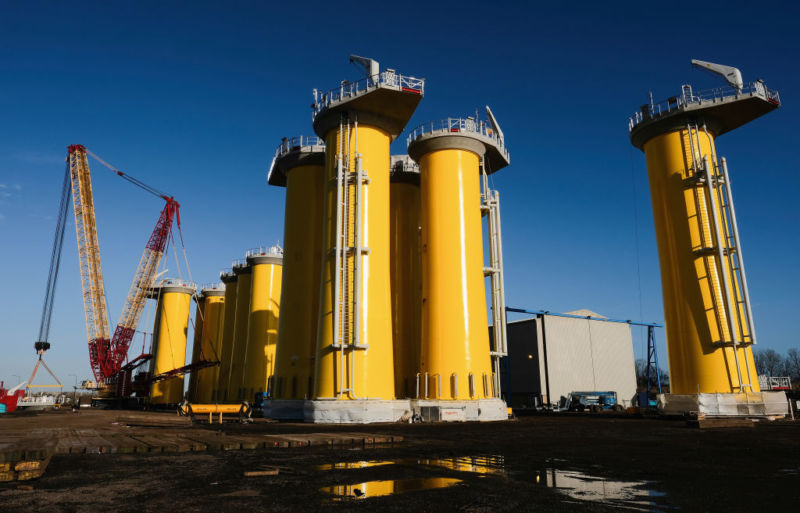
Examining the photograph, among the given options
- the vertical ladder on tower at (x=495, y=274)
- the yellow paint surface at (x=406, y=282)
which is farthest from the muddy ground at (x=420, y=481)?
the yellow paint surface at (x=406, y=282)

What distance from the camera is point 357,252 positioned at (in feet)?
104

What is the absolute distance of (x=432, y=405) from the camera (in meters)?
32.3

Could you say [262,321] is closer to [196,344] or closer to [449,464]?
[196,344]

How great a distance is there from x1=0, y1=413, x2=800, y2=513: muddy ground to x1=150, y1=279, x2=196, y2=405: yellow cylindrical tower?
65.9m

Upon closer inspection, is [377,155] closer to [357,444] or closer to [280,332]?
[280,332]

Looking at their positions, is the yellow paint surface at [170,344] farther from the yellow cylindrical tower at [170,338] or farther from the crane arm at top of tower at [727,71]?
the crane arm at top of tower at [727,71]

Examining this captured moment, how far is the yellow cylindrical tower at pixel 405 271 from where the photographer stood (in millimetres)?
39062

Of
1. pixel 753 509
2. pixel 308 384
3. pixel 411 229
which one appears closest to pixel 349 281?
pixel 308 384

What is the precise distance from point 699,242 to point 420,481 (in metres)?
34.6

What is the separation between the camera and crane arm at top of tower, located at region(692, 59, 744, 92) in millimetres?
38784

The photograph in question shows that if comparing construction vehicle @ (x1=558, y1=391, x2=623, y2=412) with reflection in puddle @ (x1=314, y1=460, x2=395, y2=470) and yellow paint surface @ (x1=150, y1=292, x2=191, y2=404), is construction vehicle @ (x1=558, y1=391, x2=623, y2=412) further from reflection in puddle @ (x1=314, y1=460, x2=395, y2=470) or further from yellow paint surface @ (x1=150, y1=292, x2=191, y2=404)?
yellow paint surface @ (x1=150, y1=292, x2=191, y2=404)

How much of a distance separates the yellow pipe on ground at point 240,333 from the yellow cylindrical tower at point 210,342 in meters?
13.2

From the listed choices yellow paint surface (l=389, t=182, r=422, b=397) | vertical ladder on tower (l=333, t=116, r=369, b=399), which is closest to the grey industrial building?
yellow paint surface (l=389, t=182, r=422, b=397)

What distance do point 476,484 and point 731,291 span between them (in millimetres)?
33869
